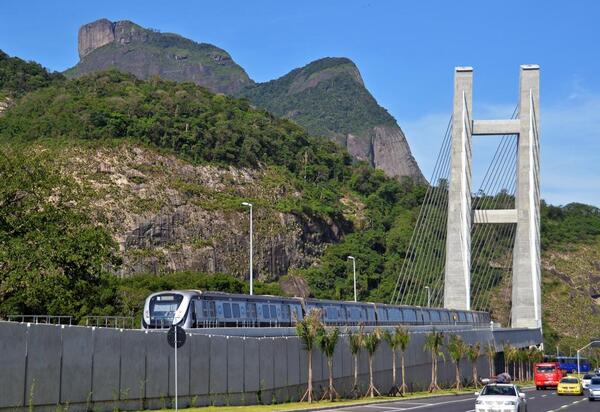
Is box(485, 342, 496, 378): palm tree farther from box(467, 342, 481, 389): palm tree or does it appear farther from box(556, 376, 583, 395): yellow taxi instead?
box(556, 376, 583, 395): yellow taxi

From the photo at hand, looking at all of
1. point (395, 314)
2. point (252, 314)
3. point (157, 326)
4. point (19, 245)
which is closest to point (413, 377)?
point (395, 314)

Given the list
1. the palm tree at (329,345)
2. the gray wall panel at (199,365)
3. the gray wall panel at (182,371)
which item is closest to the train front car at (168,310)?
the palm tree at (329,345)

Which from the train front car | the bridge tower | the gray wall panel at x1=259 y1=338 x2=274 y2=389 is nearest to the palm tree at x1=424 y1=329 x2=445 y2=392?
the bridge tower

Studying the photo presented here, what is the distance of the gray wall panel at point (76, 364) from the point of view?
2591 centimetres

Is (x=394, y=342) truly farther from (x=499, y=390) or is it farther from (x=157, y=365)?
(x=157, y=365)

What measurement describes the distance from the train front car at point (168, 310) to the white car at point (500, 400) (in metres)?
16.1

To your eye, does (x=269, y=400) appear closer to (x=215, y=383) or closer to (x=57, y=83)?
(x=215, y=383)

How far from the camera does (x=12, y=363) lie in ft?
77.8

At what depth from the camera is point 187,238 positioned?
114 meters

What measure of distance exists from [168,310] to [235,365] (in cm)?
814

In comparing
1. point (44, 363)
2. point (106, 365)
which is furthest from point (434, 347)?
point (44, 363)

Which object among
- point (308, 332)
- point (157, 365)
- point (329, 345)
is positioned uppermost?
point (308, 332)

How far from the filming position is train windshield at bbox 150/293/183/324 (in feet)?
144

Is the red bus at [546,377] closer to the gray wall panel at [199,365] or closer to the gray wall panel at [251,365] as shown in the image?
the gray wall panel at [251,365]
